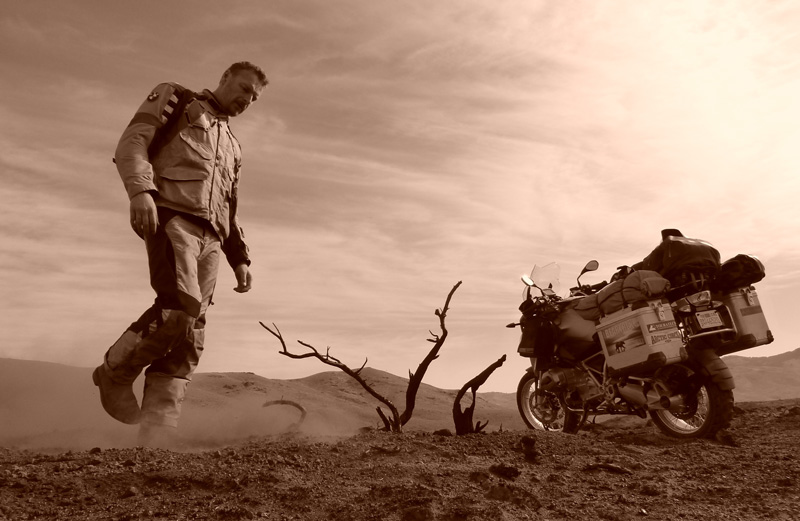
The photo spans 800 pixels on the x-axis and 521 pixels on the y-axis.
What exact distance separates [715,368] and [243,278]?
3545 millimetres

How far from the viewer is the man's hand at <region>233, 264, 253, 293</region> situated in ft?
17.9

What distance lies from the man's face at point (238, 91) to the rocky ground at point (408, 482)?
92.5 inches

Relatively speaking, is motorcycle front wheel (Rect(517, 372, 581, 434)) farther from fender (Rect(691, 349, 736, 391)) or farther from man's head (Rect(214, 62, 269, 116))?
man's head (Rect(214, 62, 269, 116))

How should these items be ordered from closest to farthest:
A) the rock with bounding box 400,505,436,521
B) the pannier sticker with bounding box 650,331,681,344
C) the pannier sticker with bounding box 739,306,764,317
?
the rock with bounding box 400,505,436,521 < the pannier sticker with bounding box 650,331,681,344 < the pannier sticker with bounding box 739,306,764,317

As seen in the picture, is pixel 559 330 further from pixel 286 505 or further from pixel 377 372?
pixel 377 372

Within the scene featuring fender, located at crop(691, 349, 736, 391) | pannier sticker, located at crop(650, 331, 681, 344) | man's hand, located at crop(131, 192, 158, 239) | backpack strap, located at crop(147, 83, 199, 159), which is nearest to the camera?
man's hand, located at crop(131, 192, 158, 239)

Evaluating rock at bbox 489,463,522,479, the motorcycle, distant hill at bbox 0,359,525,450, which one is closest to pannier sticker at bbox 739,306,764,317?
the motorcycle

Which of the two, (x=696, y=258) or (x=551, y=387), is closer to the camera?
(x=696, y=258)

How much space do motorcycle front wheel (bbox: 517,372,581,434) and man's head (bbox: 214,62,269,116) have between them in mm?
3902

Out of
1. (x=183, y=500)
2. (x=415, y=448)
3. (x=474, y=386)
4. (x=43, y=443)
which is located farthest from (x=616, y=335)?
(x=43, y=443)

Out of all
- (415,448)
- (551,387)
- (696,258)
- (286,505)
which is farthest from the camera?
(551,387)

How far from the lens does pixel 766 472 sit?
3.98 meters

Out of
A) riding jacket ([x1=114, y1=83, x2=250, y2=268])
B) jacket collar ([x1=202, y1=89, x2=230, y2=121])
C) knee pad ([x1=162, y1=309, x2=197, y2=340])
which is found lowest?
knee pad ([x1=162, y1=309, x2=197, y2=340])

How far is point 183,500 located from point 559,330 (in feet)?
14.8
